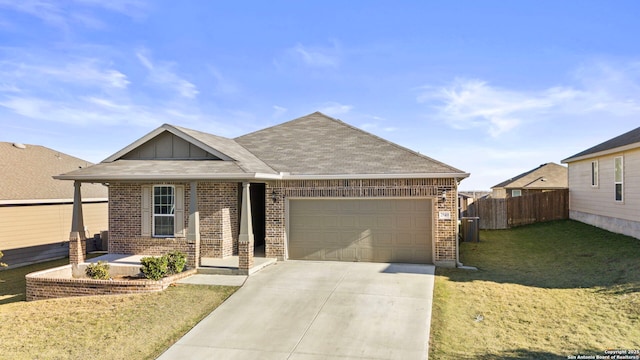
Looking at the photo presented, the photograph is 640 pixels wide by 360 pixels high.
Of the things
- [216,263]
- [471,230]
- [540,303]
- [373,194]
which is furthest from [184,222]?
[471,230]

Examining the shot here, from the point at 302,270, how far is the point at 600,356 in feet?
24.6

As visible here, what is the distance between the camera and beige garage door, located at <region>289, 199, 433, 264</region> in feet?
41.4

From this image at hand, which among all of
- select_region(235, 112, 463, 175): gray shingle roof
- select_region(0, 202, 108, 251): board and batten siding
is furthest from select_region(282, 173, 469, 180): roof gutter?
select_region(0, 202, 108, 251): board and batten siding

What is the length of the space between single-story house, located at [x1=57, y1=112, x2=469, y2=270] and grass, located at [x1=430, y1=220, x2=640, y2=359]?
6.87 ft

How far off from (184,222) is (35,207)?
7564mm

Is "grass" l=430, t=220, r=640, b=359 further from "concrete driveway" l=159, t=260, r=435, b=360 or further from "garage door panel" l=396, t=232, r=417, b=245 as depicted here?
"garage door panel" l=396, t=232, r=417, b=245

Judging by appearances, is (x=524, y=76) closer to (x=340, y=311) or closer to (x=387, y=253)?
(x=387, y=253)

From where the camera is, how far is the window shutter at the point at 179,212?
44.6 feet

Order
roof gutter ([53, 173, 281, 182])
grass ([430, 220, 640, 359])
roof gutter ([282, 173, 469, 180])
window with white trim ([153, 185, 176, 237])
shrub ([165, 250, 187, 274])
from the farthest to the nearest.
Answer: window with white trim ([153, 185, 176, 237])
roof gutter ([282, 173, 469, 180])
roof gutter ([53, 173, 281, 182])
shrub ([165, 250, 187, 274])
grass ([430, 220, 640, 359])

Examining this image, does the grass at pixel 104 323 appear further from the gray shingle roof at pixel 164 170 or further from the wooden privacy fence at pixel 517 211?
the wooden privacy fence at pixel 517 211

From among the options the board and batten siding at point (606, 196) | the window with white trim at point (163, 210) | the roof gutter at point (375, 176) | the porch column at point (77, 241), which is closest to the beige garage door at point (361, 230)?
the roof gutter at point (375, 176)

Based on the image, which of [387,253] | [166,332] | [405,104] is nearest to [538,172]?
[405,104]

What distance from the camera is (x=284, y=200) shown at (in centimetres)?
1342

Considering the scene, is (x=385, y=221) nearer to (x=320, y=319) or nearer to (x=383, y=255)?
(x=383, y=255)
